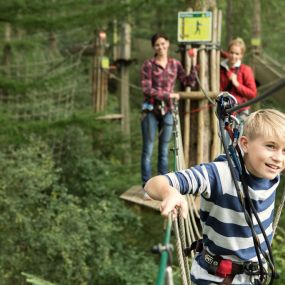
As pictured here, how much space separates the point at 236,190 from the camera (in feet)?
5.23

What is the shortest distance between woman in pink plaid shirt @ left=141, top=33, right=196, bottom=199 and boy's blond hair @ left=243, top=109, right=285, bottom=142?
236 cm

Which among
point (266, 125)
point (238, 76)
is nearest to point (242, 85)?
point (238, 76)

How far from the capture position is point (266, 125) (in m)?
1.60

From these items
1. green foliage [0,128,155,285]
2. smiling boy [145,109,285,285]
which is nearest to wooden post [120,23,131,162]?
green foliage [0,128,155,285]

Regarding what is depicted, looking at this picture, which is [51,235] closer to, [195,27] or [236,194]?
[195,27]

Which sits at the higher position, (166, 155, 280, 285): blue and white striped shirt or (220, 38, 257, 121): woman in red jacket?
(220, 38, 257, 121): woman in red jacket

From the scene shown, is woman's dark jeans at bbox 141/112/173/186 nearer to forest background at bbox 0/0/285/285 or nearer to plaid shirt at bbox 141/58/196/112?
plaid shirt at bbox 141/58/196/112

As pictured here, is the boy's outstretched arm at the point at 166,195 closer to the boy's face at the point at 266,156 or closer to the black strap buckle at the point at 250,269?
the boy's face at the point at 266,156

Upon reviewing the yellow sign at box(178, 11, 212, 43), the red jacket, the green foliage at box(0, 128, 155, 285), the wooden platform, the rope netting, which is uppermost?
the yellow sign at box(178, 11, 212, 43)

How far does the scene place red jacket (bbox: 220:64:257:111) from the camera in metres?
4.12

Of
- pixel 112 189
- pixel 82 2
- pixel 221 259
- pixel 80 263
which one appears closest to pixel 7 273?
pixel 80 263

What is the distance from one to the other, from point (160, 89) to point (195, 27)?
1.88ft

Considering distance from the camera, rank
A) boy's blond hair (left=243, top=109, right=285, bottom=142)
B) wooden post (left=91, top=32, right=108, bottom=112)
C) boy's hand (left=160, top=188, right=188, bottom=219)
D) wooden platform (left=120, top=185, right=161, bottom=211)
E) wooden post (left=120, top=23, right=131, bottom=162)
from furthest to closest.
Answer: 1. wooden post (left=120, top=23, right=131, bottom=162)
2. wooden post (left=91, top=32, right=108, bottom=112)
3. wooden platform (left=120, top=185, right=161, bottom=211)
4. boy's blond hair (left=243, top=109, right=285, bottom=142)
5. boy's hand (left=160, top=188, right=188, bottom=219)

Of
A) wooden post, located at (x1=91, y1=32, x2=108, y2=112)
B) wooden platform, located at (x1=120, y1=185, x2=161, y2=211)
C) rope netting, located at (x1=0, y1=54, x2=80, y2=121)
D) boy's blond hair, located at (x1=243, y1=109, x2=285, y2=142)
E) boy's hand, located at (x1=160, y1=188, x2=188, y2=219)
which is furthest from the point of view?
wooden post, located at (x1=91, y1=32, x2=108, y2=112)
